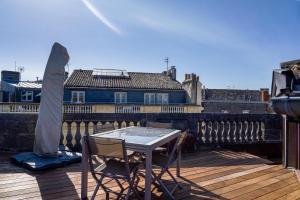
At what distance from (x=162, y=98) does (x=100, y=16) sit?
18887 mm

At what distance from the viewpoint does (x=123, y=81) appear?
81.8ft

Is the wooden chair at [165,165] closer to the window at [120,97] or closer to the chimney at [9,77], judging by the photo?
the window at [120,97]

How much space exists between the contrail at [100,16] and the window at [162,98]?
17232mm

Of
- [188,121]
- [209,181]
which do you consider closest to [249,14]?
[188,121]

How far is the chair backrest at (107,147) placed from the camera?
8.42 ft

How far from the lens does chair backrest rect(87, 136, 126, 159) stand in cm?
257

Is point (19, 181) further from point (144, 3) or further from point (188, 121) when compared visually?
Result: point (144, 3)

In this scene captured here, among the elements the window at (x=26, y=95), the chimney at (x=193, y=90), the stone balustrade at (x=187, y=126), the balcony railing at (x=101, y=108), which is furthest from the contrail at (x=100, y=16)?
the window at (x=26, y=95)

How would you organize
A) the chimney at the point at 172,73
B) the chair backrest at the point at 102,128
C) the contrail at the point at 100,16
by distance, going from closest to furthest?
the chair backrest at the point at 102,128
the contrail at the point at 100,16
the chimney at the point at 172,73

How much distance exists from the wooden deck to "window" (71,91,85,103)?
1828 centimetres

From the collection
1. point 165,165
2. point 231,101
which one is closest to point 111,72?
point 231,101

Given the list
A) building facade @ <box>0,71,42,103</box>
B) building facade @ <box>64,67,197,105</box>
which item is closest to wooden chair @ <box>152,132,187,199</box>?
building facade @ <box>64,67,197,105</box>

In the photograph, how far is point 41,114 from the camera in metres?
4.19

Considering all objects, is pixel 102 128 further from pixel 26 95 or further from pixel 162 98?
pixel 26 95
